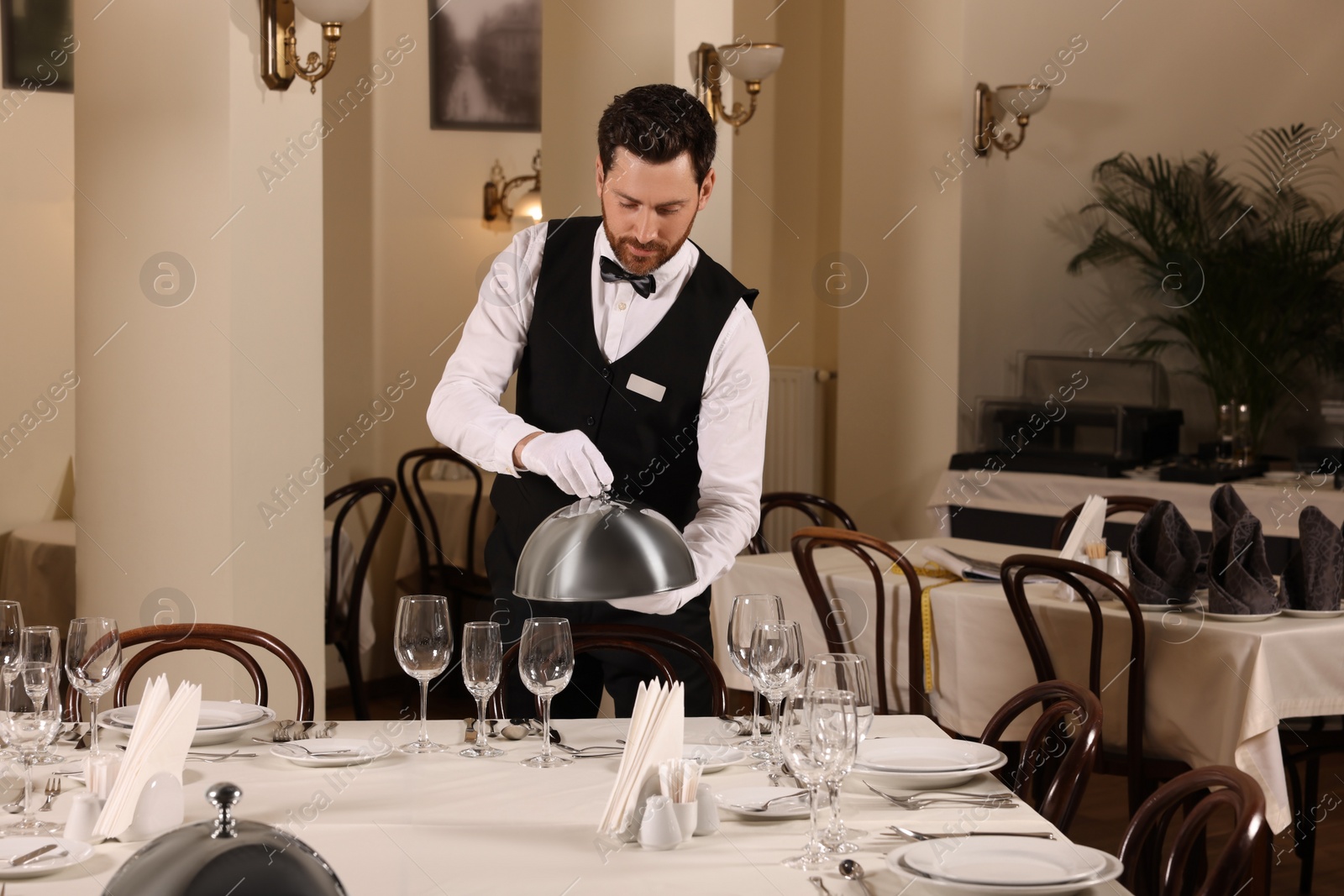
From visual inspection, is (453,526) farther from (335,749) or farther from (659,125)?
(659,125)

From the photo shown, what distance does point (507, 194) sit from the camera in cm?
564

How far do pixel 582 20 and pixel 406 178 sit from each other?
1.62m

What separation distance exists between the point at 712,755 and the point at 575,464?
530 mm

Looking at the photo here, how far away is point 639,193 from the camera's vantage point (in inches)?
73.4

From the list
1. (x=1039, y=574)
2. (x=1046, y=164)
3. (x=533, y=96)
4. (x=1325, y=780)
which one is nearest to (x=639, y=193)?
(x=1039, y=574)

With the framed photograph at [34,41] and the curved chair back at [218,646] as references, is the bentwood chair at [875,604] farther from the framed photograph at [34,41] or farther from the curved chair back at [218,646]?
the framed photograph at [34,41]

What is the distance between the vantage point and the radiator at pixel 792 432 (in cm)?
605

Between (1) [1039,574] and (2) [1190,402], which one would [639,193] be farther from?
(2) [1190,402]

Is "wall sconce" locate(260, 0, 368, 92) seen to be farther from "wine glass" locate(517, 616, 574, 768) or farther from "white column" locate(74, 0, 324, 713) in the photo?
"wine glass" locate(517, 616, 574, 768)

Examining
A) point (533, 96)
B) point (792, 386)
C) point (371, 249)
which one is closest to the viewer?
point (371, 249)

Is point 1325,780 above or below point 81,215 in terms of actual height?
below

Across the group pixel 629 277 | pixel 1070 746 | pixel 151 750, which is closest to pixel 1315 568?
pixel 1070 746

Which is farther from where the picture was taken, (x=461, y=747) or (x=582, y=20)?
(x=582, y=20)

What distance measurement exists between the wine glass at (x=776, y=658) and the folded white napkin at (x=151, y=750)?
0.69m
